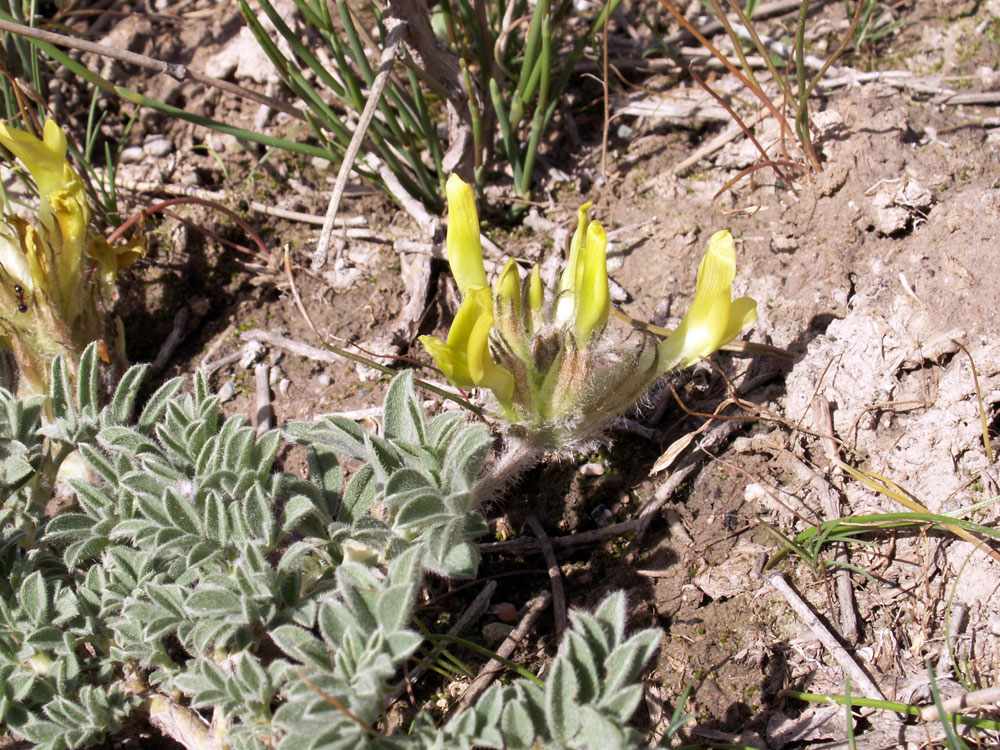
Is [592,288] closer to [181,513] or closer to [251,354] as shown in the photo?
[181,513]

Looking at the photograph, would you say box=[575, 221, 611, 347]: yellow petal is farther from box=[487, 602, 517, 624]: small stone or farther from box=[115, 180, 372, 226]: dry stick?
box=[115, 180, 372, 226]: dry stick

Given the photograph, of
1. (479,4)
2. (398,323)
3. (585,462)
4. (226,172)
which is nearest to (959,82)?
(479,4)

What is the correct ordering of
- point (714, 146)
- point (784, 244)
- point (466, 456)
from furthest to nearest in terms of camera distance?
point (714, 146) → point (784, 244) → point (466, 456)

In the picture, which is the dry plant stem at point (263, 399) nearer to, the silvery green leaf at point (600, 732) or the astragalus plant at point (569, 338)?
the astragalus plant at point (569, 338)

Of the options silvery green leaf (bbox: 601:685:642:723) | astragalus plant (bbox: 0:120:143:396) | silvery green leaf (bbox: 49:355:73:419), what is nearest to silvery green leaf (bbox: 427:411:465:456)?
silvery green leaf (bbox: 601:685:642:723)

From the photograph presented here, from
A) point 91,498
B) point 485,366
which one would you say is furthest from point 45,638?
point 485,366

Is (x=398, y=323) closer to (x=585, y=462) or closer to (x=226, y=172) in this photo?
(x=585, y=462)
